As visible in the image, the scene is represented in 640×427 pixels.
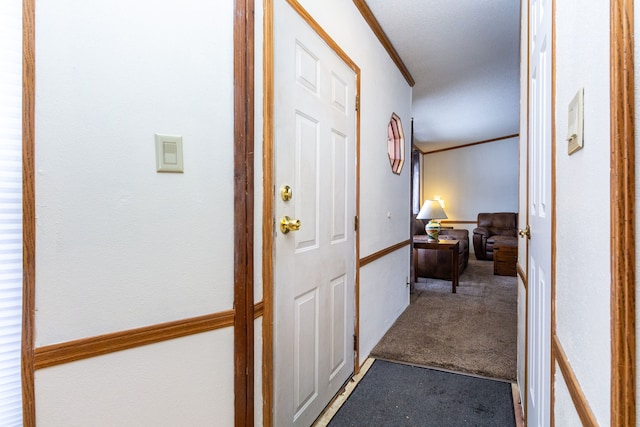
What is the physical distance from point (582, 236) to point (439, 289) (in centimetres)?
373

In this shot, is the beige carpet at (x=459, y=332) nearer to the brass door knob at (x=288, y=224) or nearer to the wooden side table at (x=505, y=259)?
the wooden side table at (x=505, y=259)

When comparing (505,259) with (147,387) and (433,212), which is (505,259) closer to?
(433,212)

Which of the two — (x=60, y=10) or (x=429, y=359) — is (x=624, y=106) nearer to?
(x=60, y=10)

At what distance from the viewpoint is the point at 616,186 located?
40 cm

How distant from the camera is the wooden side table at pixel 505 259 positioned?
464 cm

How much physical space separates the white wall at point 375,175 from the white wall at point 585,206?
4.08ft

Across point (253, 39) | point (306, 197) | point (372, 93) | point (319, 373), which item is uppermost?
point (372, 93)

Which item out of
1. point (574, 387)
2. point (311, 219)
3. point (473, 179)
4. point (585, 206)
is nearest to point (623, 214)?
point (585, 206)

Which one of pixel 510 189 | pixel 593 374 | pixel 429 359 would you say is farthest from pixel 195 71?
pixel 510 189

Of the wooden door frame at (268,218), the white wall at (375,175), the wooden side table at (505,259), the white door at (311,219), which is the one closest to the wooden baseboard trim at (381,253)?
the white wall at (375,175)

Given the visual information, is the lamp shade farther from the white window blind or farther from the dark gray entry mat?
the white window blind

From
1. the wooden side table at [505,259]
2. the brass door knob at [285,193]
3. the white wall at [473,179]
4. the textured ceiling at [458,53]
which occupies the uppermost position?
the textured ceiling at [458,53]

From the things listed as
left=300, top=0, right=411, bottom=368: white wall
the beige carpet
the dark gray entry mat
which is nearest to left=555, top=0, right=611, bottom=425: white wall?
the dark gray entry mat

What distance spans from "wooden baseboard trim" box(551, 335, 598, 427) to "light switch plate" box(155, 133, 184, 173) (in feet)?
3.46
